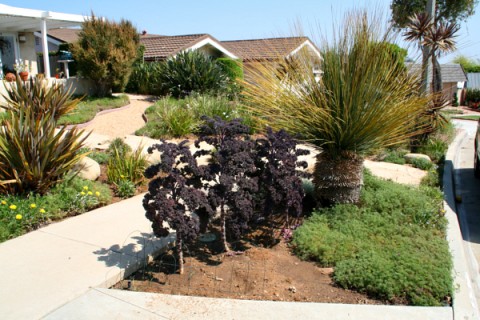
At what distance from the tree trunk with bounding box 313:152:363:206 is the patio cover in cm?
1458

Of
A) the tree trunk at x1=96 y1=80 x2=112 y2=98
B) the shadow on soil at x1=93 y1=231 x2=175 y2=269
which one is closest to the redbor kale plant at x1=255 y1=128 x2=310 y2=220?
the shadow on soil at x1=93 y1=231 x2=175 y2=269

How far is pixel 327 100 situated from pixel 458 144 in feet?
33.5

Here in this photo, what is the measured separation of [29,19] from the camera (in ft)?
59.3

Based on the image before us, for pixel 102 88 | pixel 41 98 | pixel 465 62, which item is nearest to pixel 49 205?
pixel 41 98

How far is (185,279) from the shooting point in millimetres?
4367

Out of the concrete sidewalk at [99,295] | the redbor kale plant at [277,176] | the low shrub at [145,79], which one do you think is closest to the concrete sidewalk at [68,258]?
the concrete sidewalk at [99,295]

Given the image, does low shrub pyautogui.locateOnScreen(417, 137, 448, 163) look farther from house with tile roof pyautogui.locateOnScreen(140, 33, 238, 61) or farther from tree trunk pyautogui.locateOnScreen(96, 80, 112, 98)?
house with tile roof pyautogui.locateOnScreen(140, 33, 238, 61)

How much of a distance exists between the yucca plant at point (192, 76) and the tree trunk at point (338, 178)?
38.4ft

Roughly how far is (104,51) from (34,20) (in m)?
4.15

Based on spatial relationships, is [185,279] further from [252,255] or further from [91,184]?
[91,184]

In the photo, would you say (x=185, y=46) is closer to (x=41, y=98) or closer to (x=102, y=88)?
(x=102, y=88)

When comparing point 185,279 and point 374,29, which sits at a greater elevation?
point 374,29

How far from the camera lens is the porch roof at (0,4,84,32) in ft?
54.3

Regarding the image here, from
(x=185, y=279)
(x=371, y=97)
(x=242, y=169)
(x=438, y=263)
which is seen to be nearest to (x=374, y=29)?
(x=371, y=97)
